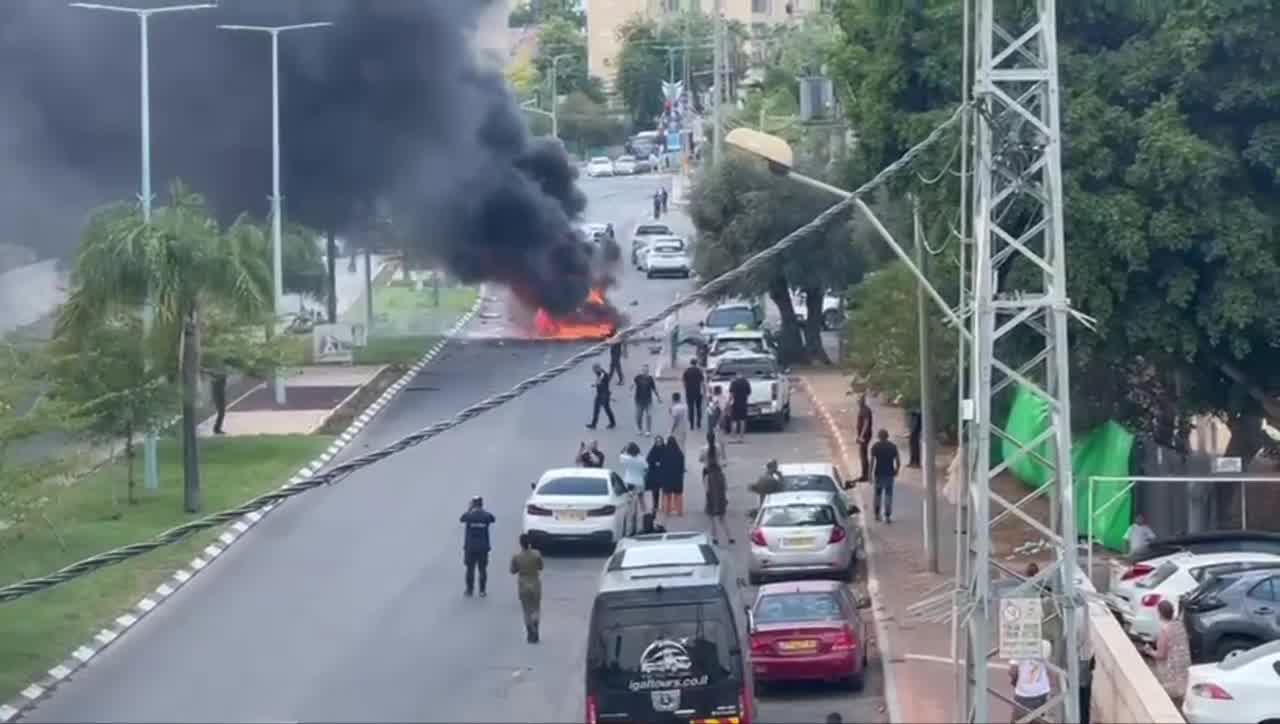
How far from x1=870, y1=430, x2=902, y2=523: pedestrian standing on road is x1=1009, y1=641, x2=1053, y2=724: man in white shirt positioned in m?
15.3

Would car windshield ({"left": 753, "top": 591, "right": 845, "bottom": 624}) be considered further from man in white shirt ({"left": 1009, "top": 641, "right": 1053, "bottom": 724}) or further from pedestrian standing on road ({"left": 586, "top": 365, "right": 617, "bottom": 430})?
pedestrian standing on road ({"left": 586, "top": 365, "right": 617, "bottom": 430})

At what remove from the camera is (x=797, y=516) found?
2927 cm

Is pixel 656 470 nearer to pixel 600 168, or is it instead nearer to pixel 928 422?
pixel 928 422

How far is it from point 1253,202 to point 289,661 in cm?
1223

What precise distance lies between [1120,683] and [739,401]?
24359 millimetres

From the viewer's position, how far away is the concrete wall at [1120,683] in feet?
59.1

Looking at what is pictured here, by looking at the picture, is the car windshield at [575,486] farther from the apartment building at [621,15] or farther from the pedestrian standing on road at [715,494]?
the apartment building at [621,15]

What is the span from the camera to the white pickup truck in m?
44.9

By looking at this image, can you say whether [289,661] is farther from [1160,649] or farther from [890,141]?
[890,141]

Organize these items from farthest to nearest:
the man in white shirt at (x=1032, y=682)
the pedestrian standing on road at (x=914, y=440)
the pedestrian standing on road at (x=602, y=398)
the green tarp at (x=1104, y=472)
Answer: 1. the pedestrian standing on road at (x=602, y=398)
2. the pedestrian standing on road at (x=914, y=440)
3. the green tarp at (x=1104, y=472)
4. the man in white shirt at (x=1032, y=682)

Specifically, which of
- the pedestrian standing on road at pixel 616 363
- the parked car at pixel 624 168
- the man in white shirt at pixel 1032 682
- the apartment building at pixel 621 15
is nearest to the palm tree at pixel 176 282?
the pedestrian standing on road at pixel 616 363

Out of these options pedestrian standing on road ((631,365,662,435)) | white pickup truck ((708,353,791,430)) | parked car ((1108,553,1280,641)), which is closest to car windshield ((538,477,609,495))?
parked car ((1108,553,1280,641))

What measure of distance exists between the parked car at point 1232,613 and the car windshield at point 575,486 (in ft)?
31.5

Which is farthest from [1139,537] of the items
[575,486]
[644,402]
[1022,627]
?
[644,402]
